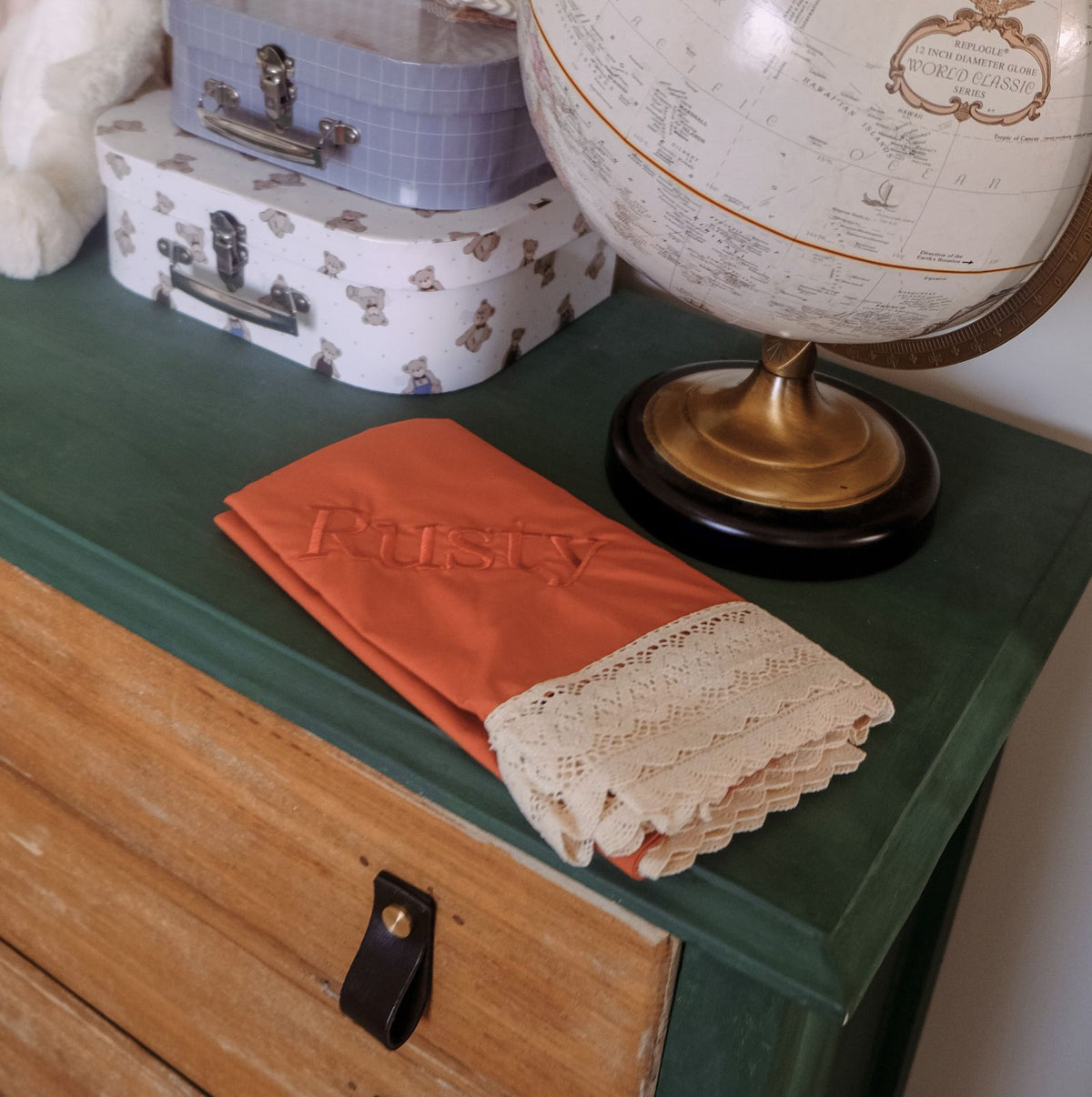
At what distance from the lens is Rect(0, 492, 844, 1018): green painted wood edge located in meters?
0.45

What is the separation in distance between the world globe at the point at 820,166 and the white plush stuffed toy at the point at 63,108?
442 mm

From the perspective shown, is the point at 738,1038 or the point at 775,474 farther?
the point at 775,474

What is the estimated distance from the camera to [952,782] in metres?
0.53

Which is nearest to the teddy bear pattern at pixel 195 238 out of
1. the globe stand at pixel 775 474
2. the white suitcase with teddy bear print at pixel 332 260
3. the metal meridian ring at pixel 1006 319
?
the white suitcase with teddy bear print at pixel 332 260

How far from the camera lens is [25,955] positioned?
2.74 ft

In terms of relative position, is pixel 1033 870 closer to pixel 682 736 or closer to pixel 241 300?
pixel 682 736

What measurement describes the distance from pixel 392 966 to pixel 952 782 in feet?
0.97

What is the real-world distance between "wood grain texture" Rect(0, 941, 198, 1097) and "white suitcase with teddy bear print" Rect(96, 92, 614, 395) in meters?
0.49

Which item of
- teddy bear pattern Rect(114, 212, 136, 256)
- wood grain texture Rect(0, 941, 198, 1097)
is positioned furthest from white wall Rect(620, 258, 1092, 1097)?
wood grain texture Rect(0, 941, 198, 1097)

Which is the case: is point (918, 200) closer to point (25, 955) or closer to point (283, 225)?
point (283, 225)

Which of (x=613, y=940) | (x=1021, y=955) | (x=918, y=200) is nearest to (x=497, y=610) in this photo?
(x=613, y=940)

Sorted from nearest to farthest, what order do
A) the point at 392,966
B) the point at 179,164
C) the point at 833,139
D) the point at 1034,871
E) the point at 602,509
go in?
the point at 833,139 → the point at 392,966 → the point at 602,509 → the point at 179,164 → the point at 1034,871

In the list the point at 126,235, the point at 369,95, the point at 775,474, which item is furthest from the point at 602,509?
the point at 126,235

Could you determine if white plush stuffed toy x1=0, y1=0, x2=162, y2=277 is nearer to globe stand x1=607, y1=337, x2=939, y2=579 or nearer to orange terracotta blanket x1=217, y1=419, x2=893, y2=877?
orange terracotta blanket x1=217, y1=419, x2=893, y2=877
